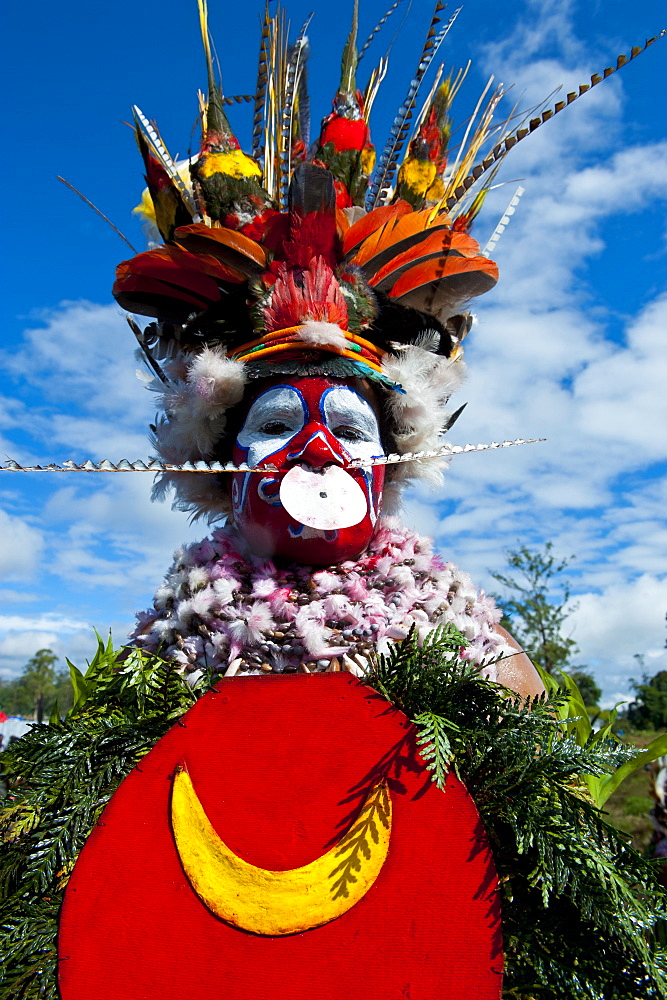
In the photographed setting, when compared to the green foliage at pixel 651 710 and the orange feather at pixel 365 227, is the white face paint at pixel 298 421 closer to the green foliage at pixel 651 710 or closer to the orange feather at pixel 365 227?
the orange feather at pixel 365 227

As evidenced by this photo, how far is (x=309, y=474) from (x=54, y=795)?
1.12 metres

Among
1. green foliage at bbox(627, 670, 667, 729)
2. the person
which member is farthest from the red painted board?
green foliage at bbox(627, 670, 667, 729)

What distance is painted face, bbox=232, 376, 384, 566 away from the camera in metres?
2.15

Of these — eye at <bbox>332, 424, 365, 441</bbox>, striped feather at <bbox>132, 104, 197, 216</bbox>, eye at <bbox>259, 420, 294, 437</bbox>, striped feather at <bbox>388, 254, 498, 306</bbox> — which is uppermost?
striped feather at <bbox>132, 104, 197, 216</bbox>

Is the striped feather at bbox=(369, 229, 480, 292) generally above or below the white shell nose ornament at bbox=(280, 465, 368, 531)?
above

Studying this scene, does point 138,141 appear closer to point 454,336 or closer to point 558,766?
point 454,336

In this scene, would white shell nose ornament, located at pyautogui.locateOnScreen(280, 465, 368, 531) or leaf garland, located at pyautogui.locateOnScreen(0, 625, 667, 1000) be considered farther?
white shell nose ornament, located at pyautogui.locateOnScreen(280, 465, 368, 531)

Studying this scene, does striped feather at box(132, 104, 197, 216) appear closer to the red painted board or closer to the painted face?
the painted face

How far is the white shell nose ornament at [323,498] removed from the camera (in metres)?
2.12

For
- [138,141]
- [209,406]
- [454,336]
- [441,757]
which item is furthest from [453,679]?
[138,141]

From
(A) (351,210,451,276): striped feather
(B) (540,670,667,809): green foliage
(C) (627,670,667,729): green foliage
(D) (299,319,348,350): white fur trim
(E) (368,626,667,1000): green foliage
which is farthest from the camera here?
(C) (627,670,667,729): green foliage

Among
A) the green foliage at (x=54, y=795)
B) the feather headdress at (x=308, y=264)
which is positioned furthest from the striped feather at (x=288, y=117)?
the green foliage at (x=54, y=795)

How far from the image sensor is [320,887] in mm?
1314

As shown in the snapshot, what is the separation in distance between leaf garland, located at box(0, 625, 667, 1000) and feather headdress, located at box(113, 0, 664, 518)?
1.12 meters
